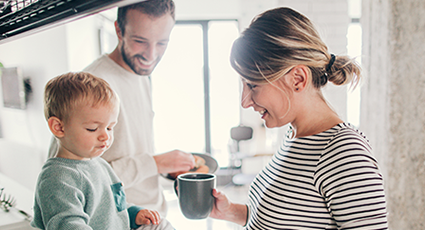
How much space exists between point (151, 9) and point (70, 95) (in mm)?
448

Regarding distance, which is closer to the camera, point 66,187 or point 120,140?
point 66,187

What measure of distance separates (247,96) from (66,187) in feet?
1.41

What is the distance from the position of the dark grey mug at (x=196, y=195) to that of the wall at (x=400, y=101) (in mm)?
1030

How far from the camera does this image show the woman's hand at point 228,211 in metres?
0.80

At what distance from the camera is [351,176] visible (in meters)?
0.51

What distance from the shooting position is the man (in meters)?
0.87

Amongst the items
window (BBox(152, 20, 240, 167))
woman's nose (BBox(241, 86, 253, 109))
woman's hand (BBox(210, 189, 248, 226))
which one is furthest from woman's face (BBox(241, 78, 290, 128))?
window (BBox(152, 20, 240, 167))

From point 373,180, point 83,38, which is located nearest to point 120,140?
point 373,180

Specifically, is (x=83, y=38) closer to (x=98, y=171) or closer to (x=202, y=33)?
(x=202, y=33)

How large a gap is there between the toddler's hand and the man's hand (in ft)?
0.67

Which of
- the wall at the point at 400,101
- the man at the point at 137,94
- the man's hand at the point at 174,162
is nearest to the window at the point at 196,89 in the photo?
the wall at the point at 400,101

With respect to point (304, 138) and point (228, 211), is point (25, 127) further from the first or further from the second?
point (304, 138)

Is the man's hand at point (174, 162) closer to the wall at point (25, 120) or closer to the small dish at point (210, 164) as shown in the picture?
the small dish at point (210, 164)

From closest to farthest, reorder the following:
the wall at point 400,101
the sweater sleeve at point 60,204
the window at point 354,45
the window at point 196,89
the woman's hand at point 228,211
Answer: the sweater sleeve at point 60,204
the woman's hand at point 228,211
the wall at point 400,101
the window at point 354,45
the window at point 196,89
